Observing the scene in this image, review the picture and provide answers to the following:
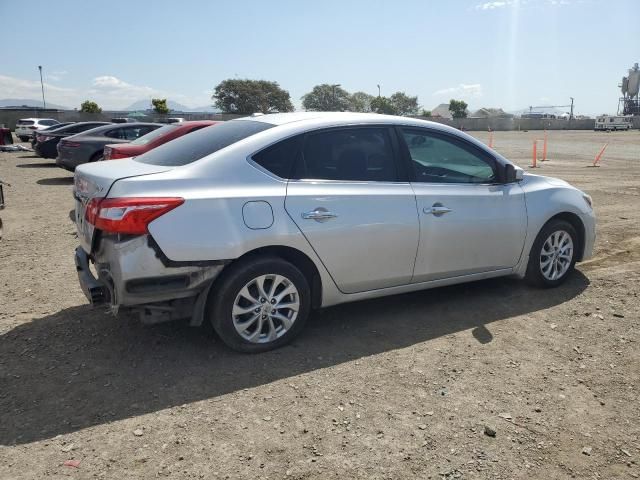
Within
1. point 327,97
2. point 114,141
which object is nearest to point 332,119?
point 114,141

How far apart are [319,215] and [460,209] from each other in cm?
135

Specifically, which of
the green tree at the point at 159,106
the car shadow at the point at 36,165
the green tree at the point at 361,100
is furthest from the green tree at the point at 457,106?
the car shadow at the point at 36,165

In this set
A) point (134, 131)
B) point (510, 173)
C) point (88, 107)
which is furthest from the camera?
point (88, 107)

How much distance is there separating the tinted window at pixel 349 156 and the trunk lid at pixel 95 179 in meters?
1.02

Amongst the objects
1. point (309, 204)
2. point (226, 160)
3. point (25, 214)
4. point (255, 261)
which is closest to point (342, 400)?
point (255, 261)

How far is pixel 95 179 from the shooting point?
3.61 metres

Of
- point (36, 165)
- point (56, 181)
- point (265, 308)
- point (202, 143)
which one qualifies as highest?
point (202, 143)

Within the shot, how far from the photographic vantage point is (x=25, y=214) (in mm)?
8797

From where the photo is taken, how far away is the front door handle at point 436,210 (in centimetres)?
422

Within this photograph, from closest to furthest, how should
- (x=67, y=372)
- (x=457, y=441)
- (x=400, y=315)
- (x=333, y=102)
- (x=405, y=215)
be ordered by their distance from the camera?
1. (x=457, y=441)
2. (x=67, y=372)
3. (x=405, y=215)
4. (x=400, y=315)
5. (x=333, y=102)

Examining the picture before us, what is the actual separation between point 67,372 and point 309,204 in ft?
6.51

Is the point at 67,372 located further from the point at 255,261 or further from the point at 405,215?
the point at 405,215

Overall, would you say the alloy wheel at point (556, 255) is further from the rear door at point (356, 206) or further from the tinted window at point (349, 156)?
the tinted window at point (349, 156)

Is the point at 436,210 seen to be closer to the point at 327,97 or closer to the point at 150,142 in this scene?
the point at 150,142
